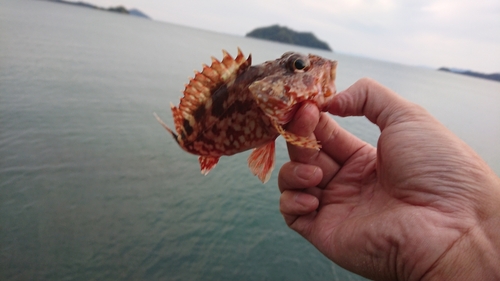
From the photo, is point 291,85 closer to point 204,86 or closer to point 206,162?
point 204,86

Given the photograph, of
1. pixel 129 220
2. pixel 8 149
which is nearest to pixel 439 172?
pixel 129 220

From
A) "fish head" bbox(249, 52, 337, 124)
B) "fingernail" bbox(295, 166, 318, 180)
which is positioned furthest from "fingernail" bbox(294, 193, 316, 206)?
"fish head" bbox(249, 52, 337, 124)

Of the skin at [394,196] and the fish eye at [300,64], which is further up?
the fish eye at [300,64]

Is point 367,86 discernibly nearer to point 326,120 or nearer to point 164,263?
point 326,120

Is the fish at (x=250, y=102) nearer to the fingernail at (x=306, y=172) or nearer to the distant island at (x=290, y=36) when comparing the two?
the fingernail at (x=306, y=172)

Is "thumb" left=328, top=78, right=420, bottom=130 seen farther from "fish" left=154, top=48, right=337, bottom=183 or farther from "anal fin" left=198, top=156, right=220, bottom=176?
"anal fin" left=198, top=156, right=220, bottom=176

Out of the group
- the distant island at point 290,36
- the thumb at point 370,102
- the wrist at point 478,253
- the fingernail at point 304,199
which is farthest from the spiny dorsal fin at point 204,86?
the distant island at point 290,36
